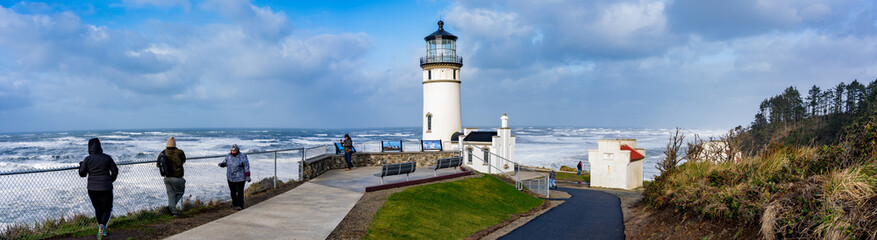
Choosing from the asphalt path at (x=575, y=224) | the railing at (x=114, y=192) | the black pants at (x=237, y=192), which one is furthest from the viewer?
the railing at (x=114, y=192)

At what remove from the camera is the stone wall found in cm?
1694

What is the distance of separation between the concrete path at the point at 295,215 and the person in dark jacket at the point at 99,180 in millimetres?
1226

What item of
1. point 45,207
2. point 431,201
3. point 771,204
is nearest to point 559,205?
point 431,201

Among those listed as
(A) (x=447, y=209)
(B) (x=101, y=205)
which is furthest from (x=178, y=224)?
(A) (x=447, y=209)

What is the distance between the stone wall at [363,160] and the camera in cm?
1694

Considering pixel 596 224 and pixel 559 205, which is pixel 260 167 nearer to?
pixel 559 205

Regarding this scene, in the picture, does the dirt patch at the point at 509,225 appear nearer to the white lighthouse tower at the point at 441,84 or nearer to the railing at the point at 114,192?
the railing at the point at 114,192

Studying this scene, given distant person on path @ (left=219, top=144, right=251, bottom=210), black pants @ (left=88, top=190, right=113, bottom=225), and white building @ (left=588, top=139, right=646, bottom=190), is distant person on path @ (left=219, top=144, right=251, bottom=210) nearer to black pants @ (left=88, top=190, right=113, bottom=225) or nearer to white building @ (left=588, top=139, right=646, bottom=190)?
black pants @ (left=88, top=190, right=113, bottom=225)

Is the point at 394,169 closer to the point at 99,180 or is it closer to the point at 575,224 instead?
the point at 575,224

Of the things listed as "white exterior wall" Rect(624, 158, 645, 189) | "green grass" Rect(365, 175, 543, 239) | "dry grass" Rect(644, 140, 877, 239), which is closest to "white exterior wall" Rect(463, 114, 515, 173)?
"white exterior wall" Rect(624, 158, 645, 189)

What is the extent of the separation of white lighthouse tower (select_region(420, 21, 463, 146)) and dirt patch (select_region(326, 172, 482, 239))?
18.8 metres

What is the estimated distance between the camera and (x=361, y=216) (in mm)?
11203

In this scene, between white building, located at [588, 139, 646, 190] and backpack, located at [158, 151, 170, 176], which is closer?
backpack, located at [158, 151, 170, 176]

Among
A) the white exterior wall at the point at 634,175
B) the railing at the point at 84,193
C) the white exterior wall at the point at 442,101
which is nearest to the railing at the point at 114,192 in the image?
the railing at the point at 84,193
